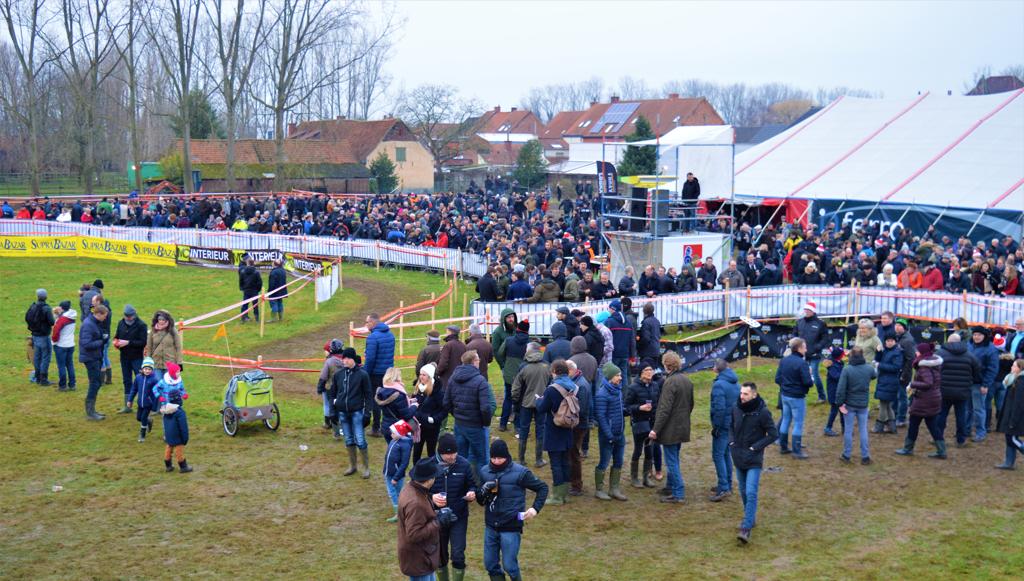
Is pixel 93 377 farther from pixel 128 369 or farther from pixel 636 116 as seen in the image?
pixel 636 116

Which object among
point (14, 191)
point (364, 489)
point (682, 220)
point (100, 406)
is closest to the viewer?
point (364, 489)

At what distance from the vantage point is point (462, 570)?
337 inches

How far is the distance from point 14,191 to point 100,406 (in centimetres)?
5722

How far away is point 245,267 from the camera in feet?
73.5

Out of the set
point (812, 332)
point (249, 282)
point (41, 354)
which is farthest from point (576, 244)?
point (41, 354)

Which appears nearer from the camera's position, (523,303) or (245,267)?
(523,303)

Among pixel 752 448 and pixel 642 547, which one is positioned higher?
pixel 752 448

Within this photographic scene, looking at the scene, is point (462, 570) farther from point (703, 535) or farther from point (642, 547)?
point (703, 535)

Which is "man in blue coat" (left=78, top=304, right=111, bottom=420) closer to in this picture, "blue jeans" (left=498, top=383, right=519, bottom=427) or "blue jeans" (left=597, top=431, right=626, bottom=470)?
"blue jeans" (left=498, top=383, right=519, bottom=427)

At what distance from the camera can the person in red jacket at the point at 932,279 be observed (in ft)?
68.6

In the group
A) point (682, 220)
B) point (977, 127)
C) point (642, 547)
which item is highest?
point (977, 127)

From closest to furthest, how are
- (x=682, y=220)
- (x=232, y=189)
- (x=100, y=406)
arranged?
(x=100, y=406), (x=682, y=220), (x=232, y=189)

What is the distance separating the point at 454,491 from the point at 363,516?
110 inches

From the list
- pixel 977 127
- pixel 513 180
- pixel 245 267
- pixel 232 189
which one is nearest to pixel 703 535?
pixel 245 267
